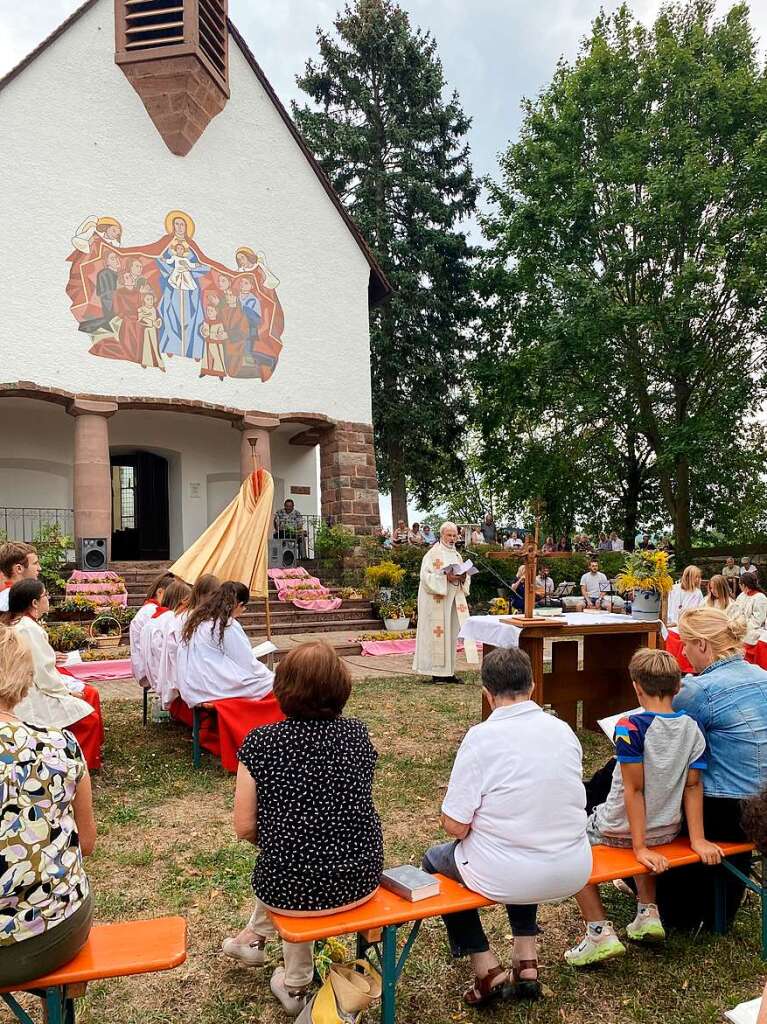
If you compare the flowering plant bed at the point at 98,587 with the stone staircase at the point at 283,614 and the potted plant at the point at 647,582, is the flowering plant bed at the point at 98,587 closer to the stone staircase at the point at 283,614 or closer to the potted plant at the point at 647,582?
the stone staircase at the point at 283,614

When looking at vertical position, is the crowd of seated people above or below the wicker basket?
above

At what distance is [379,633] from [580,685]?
747 cm


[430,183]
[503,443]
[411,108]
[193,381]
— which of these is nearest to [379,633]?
[193,381]

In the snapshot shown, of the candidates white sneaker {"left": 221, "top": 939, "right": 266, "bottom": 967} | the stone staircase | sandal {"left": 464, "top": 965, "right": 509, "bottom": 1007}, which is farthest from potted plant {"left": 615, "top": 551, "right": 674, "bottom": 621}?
the stone staircase

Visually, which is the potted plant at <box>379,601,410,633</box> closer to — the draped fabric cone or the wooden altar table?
the draped fabric cone

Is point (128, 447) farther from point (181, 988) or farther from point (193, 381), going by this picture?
point (181, 988)

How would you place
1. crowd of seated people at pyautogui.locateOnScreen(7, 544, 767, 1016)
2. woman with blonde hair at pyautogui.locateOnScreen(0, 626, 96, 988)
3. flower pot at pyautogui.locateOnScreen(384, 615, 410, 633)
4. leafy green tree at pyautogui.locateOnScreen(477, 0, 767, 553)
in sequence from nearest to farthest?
woman with blonde hair at pyautogui.locateOnScreen(0, 626, 96, 988) → crowd of seated people at pyautogui.locateOnScreen(7, 544, 767, 1016) → flower pot at pyautogui.locateOnScreen(384, 615, 410, 633) → leafy green tree at pyautogui.locateOnScreen(477, 0, 767, 553)

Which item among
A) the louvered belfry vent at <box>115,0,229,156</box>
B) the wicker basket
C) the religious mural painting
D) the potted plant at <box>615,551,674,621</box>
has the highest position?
the louvered belfry vent at <box>115,0,229,156</box>

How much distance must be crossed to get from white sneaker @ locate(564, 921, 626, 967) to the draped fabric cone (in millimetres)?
4684

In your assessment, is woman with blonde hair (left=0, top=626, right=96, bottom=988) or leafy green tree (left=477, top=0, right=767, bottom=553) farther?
leafy green tree (left=477, top=0, right=767, bottom=553)

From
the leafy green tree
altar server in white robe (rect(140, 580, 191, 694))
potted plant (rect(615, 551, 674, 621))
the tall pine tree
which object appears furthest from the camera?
the tall pine tree

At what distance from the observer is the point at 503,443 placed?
957 inches

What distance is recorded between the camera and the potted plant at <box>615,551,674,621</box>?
24.2 ft

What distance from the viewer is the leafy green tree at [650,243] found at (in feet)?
64.8
